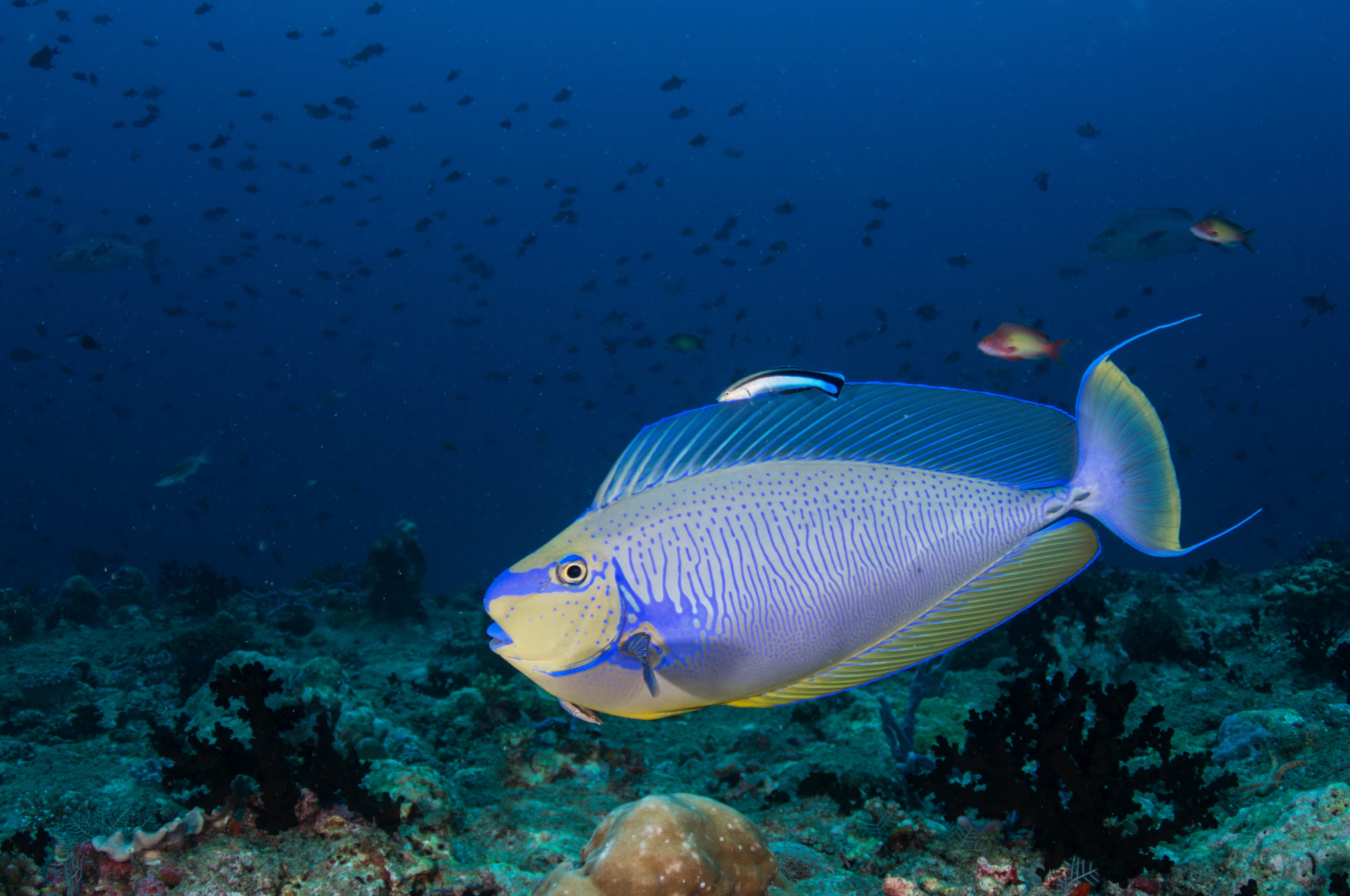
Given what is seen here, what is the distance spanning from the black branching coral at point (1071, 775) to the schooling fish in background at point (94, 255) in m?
20.3

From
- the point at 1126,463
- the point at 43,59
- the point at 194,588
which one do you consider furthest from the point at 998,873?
the point at 43,59

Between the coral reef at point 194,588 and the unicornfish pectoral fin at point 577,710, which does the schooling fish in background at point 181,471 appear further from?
the unicornfish pectoral fin at point 577,710

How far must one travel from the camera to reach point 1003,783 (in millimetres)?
2699

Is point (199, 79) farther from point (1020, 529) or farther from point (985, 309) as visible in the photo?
point (985, 309)

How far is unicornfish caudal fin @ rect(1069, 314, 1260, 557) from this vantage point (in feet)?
4.26

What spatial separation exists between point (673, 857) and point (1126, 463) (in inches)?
79.8

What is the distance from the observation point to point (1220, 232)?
8.38 m

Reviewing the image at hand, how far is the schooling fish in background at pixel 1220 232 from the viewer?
8297mm

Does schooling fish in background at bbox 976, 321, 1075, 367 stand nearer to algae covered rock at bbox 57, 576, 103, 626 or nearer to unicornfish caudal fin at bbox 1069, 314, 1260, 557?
unicornfish caudal fin at bbox 1069, 314, 1260, 557

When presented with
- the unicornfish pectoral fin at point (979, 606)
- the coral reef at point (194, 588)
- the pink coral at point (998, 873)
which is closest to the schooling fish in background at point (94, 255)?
the coral reef at point (194, 588)

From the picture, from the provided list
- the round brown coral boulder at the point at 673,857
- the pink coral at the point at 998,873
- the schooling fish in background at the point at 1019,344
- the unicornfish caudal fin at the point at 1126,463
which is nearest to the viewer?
the unicornfish caudal fin at the point at 1126,463

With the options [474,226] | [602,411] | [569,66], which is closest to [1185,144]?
[569,66]

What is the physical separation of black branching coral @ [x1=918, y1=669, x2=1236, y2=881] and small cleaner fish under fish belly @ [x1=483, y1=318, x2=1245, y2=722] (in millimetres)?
1743

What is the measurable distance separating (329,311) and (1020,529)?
120 metres
